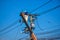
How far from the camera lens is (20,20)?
21656 millimetres

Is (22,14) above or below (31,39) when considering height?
above

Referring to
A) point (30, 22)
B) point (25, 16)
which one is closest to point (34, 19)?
point (30, 22)

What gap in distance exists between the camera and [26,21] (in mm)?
20953

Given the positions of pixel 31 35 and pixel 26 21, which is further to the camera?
pixel 31 35

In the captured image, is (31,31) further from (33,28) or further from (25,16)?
(25,16)

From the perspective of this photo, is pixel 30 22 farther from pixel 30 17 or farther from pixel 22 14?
pixel 22 14

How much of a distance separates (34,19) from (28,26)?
3.76ft

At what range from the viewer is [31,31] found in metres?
22.3

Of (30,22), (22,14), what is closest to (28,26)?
(30,22)

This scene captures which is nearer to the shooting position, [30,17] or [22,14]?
[22,14]

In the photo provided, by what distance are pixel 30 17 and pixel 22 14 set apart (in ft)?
6.23

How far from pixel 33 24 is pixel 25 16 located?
7.25 feet

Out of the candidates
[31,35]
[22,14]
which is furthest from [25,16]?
[31,35]

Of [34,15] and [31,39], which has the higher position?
[34,15]
